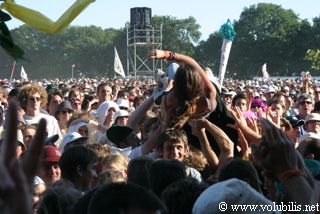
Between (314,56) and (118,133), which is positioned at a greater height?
(314,56)

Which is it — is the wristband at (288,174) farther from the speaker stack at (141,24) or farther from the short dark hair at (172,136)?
the speaker stack at (141,24)

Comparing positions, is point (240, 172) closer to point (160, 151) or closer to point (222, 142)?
point (222, 142)

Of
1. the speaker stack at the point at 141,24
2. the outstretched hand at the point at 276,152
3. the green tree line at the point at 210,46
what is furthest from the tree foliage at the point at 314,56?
the green tree line at the point at 210,46

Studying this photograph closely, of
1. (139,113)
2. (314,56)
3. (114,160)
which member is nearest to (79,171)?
(114,160)

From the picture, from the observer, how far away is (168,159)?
4000 mm

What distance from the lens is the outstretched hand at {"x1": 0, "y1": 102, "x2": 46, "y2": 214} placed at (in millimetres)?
1180

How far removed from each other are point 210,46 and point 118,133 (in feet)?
315

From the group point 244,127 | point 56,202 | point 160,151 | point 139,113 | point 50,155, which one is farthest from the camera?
point 139,113

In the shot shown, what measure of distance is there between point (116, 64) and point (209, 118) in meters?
25.9

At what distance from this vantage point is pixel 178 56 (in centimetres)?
438

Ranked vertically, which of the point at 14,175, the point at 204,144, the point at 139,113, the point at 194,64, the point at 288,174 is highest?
the point at 194,64

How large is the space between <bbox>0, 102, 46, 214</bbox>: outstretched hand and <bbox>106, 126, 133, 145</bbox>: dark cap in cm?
433

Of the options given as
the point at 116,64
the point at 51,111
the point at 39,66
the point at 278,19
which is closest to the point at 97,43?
the point at 39,66

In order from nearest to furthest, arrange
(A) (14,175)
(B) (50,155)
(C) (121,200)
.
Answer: (A) (14,175) < (C) (121,200) < (B) (50,155)
